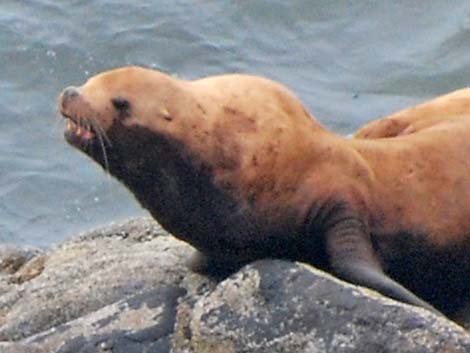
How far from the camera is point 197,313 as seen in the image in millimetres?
7730

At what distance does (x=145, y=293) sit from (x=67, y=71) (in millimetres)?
8130

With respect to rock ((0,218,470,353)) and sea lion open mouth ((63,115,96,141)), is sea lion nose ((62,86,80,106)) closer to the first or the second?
sea lion open mouth ((63,115,96,141))

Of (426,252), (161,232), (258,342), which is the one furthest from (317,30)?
(258,342)

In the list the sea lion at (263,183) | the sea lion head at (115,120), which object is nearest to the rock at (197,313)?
the sea lion at (263,183)

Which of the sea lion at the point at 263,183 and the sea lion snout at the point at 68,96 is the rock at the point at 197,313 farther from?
the sea lion snout at the point at 68,96

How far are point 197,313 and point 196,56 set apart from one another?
8.91 metres

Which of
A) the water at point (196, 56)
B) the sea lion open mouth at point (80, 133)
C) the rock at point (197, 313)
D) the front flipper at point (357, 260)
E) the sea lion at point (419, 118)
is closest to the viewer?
the rock at point (197, 313)

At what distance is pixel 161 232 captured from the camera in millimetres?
10062

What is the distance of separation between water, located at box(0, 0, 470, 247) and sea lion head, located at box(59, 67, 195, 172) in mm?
5356

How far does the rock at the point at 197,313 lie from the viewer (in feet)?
23.9

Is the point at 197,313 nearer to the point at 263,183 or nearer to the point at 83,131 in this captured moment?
the point at 263,183

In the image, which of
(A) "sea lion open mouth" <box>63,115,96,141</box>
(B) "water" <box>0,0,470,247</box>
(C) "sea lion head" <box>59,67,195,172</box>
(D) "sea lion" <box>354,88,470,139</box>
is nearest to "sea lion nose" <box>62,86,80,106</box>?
(C) "sea lion head" <box>59,67,195,172</box>

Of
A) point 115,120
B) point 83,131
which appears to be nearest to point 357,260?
point 115,120

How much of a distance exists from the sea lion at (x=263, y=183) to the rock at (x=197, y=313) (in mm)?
373
